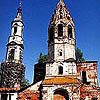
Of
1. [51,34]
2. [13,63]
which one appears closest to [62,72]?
[51,34]

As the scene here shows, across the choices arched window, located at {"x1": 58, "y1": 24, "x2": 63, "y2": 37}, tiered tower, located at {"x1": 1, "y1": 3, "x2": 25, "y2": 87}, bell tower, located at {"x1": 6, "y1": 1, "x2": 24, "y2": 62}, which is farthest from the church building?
bell tower, located at {"x1": 6, "y1": 1, "x2": 24, "y2": 62}

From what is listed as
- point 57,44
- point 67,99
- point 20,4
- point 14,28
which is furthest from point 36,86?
point 20,4

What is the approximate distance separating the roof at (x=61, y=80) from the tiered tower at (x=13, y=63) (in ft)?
40.9

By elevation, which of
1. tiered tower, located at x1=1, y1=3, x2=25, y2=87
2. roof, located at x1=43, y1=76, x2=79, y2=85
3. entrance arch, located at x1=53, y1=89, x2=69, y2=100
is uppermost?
tiered tower, located at x1=1, y1=3, x2=25, y2=87

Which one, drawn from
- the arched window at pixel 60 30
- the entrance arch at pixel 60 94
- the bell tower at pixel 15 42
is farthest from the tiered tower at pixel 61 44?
the bell tower at pixel 15 42

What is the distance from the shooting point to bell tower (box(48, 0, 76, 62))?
30914 millimetres

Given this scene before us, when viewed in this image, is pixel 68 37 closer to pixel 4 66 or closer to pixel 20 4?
pixel 4 66

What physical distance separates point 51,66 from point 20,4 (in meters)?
22.2

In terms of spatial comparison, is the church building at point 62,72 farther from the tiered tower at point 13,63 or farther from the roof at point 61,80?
the tiered tower at point 13,63

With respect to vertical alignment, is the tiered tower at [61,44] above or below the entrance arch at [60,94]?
above

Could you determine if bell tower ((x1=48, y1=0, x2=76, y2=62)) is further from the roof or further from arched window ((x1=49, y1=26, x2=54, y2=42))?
the roof

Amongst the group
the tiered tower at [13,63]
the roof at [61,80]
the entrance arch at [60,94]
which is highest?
the tiered tower at [13,63]

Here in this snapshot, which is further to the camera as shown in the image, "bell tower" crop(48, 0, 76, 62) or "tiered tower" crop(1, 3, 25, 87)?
"tiered tower" crop(1, 3, 25, 87)

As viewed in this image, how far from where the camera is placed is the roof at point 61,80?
28.1 metres
